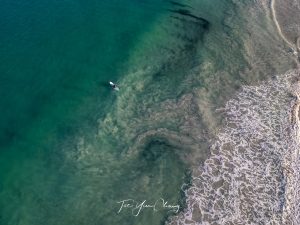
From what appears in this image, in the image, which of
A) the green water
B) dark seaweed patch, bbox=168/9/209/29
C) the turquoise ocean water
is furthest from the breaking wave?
dark seaweed patch, bbox=168/9/209/29

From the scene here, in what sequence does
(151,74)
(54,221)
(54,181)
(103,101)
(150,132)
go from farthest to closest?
(151,74) < (103,101) < (150,132) < (54,181) < (54,221)

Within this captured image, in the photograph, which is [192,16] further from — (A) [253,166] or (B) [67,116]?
(A) [253,166]

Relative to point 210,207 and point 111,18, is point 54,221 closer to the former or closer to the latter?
point 210,207

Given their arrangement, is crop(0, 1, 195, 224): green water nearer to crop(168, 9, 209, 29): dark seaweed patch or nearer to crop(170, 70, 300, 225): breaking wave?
crop(168, 9, 209, 29): dark seaweed patch

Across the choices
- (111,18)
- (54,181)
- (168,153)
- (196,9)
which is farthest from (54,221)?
(196,9)

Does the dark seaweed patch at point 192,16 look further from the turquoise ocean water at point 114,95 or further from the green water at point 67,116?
the green water at point 67,116

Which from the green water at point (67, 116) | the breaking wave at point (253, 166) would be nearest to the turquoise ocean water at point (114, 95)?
the green water at point (67, 116)
